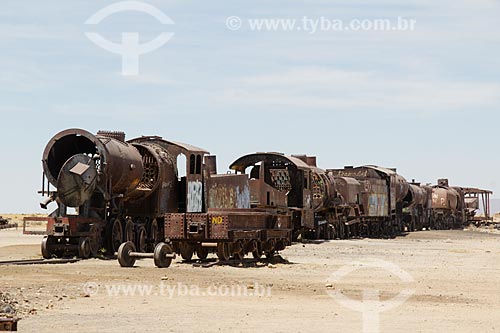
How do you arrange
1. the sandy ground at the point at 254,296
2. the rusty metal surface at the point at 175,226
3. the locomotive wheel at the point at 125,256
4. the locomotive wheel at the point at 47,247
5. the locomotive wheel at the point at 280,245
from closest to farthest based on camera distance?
1. the sandy ground at the point at 254,296
2. the locomotive wheel at the point at 125,256
3. the rusty metal surface at the point at 175,226
4. the locomotive wheel at the point at 47,247
5. the locomotive wheel at the point at 280,245

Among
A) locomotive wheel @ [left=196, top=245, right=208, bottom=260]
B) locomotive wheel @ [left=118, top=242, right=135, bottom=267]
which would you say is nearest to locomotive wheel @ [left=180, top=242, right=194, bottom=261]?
locomotive wheel @ [left=196, top=245, right=208, bottom=260]

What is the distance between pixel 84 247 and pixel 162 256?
4.57 metres

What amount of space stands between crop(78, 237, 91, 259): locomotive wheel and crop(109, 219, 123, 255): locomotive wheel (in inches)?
61.9

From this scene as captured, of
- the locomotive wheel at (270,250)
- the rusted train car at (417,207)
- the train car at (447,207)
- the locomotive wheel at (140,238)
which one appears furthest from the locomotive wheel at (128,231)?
the train car at (447,207)

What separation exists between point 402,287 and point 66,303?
7.46 metres

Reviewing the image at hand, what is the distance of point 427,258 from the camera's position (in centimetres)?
2841

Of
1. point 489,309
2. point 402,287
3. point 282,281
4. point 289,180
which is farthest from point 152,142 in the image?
point 489,309

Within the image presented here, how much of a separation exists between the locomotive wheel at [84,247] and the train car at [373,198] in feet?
66.9

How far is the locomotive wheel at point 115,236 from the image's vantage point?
27.3 m

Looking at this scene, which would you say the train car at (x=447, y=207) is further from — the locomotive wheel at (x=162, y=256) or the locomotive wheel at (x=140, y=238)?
the locomotive wheel at (x=162, y=256)

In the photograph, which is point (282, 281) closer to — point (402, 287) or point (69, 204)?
point (402, 287)

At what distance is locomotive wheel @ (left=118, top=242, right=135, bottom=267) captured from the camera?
22.0 m

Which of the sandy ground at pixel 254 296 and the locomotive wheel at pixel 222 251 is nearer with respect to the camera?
the sandy ground at pixel 254 296

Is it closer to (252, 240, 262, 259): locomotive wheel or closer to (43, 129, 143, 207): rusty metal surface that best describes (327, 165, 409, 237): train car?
(43, 129, 143, 207): rusty metal surface
